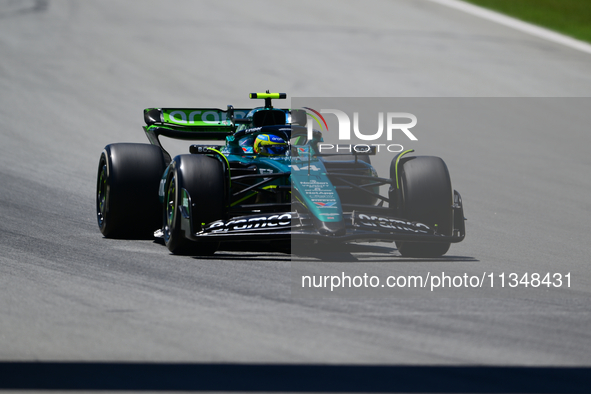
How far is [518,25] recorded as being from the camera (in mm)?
28266

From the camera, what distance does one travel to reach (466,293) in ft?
22.1

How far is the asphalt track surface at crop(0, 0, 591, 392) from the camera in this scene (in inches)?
189

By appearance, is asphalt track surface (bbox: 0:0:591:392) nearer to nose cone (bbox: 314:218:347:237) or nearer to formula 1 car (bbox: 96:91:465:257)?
formula 1 car (bbox: 96:91:465:257)

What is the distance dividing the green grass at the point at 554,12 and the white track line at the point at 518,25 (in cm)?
41

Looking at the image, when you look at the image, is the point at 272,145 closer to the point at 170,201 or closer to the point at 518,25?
the point at 170,201

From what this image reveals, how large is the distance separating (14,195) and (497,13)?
70.1 feet

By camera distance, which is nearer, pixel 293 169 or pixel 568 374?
pixel 568 374

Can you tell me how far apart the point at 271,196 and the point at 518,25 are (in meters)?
21.5

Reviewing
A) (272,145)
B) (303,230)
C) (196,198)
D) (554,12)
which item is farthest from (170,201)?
(554,12)

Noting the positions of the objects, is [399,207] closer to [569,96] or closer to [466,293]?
[466,293]

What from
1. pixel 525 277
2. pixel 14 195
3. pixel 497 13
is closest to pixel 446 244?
pixel 525 277

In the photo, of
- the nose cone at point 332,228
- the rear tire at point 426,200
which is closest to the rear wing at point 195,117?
the rear tire at point 426,200

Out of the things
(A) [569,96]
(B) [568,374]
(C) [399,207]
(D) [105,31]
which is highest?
(D) [105,31]

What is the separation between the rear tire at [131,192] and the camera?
945 cm
